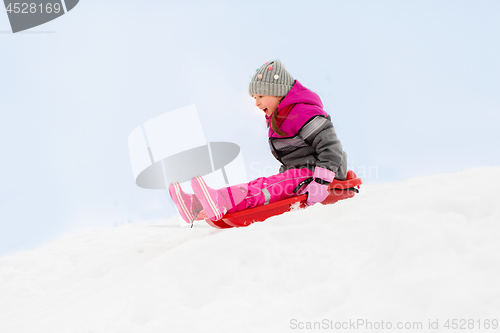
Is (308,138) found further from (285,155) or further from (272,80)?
(272,80)

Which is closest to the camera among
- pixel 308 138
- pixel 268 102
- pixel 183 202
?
pixel 183 202

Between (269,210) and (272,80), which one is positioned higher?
(272,80)

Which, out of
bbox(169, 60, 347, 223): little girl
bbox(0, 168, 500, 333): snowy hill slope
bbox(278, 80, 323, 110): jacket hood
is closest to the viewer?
bbox(0, 168, 500, 333): snowy hill slope

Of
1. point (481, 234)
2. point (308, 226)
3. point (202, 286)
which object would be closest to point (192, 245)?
point (202, 286)

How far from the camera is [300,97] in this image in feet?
4.66

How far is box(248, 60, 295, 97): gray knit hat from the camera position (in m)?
1.45

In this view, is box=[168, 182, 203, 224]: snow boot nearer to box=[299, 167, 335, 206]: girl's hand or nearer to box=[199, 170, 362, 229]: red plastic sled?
box=[199, 170, 362, 229]: red plastic sled

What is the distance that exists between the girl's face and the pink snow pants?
0.99ft

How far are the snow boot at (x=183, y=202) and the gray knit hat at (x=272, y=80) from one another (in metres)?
0.55

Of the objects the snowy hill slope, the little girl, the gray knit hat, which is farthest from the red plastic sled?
the gray knit hat

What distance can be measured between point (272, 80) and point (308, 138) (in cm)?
30

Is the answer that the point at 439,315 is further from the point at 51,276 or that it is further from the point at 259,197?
the point at 51,276

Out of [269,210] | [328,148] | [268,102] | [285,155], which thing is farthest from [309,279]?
[268,102]

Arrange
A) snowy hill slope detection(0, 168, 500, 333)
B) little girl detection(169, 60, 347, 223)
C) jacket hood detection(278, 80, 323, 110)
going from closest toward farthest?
snowy hill slope detection(0, 168, 500, 333), little girl detection(169, 60, 347, 223), jacket hood detection(278, 80, 323, 110)
